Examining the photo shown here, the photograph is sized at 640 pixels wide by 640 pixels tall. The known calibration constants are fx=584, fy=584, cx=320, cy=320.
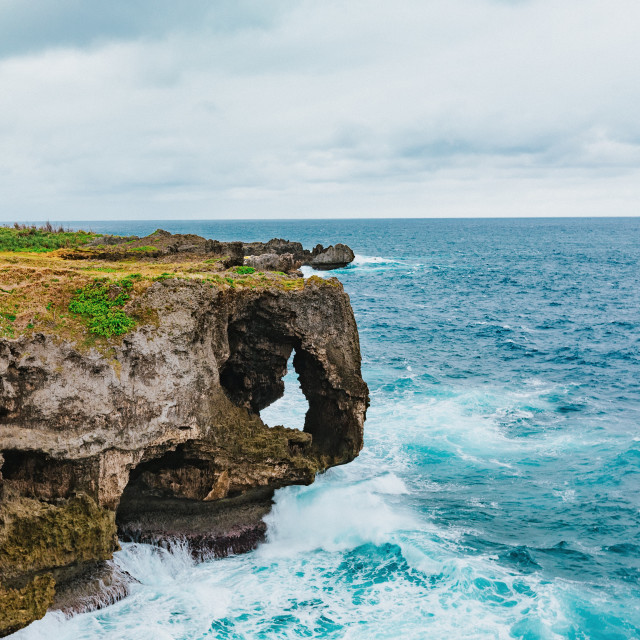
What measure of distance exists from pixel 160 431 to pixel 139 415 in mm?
788

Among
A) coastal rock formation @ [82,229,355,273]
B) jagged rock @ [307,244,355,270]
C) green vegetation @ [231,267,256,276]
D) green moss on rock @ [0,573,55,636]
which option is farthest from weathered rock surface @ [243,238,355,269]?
green moss on rock @ [0,573,55,636]

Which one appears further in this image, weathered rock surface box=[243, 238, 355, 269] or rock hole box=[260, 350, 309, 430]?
weathered rock surface box=[243, 238, 355, 269]

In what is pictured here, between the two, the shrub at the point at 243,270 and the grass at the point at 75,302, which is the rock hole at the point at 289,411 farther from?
the grass at the point at 75,302

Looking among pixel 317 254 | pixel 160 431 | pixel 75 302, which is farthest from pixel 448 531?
pixel 317 254

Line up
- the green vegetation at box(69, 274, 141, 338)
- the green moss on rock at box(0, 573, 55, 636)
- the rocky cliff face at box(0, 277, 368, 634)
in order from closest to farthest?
the green moss on rock at box(0, 573, 55, 636)
the rocky cliff face at box(0, 277, 368, 634)
the green vegetation at box(69, 274, 141, 338)

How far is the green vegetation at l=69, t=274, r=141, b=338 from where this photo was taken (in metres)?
16.8

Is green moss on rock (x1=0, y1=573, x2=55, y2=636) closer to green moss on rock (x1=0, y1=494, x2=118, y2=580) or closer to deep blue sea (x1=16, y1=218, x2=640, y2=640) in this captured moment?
green moss on rock (x1=0, y1=494, x2=118, y2=580)

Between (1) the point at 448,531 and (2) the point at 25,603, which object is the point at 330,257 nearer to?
(1) the point at 448,531

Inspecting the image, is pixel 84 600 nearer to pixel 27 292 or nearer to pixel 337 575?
pixel 337 575

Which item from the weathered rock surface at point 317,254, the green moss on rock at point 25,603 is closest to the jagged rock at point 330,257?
the weathered rock surface at point 317,254

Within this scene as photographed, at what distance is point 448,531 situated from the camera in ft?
68.4

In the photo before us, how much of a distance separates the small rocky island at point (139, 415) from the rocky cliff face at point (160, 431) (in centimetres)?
4

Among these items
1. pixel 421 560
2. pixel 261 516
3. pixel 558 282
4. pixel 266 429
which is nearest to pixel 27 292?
pixel 266 429

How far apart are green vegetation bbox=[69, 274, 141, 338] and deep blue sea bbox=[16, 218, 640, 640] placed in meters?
7.37
